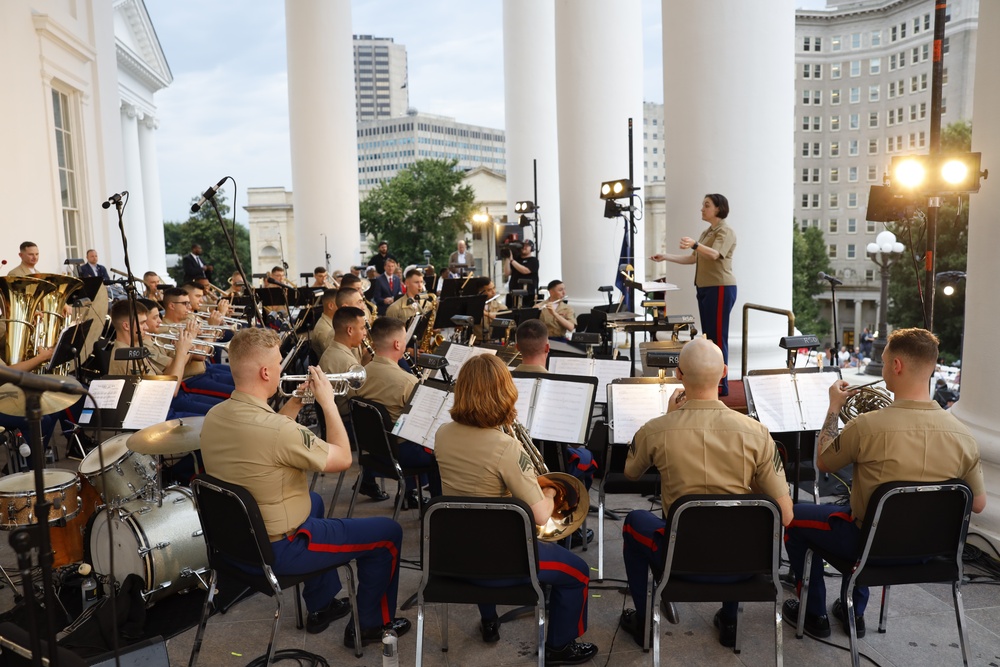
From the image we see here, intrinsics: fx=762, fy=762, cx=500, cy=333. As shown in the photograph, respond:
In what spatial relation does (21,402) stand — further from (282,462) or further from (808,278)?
(808,278)

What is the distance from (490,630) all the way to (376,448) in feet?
5.62

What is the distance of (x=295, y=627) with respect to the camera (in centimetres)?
434

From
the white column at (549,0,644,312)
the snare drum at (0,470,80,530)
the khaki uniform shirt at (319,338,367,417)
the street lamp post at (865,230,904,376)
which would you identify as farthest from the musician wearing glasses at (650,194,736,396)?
the street lamp post at (865,230,904,376)

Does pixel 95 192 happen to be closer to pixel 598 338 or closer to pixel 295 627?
pixel 598 338

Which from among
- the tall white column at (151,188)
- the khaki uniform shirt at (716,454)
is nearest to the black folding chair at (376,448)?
the khaki uniform shirt at (716,454)

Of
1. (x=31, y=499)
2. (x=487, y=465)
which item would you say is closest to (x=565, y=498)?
(x=487, y=465)

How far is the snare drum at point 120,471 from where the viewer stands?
464 cm

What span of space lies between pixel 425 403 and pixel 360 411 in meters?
0.80

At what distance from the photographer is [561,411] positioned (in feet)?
15.6

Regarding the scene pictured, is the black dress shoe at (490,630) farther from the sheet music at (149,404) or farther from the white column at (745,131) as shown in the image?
the white column at (745,131)

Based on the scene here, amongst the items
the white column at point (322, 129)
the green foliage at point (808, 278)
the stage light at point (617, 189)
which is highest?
the white column at point (322, 129)

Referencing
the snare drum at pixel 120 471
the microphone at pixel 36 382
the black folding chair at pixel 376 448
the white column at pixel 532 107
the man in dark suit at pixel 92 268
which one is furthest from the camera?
the white column at pixel 532 107

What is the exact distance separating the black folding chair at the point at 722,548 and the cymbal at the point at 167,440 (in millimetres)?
2495

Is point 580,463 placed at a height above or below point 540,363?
below
